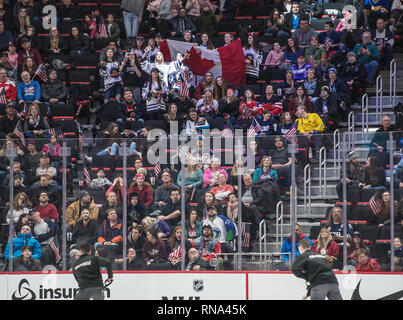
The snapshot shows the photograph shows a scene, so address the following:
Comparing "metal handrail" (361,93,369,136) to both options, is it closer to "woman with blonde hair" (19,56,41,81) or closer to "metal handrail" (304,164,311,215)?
"metal handrail" (304,164,311,215)

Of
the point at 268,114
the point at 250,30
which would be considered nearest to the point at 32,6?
the point at 250,30

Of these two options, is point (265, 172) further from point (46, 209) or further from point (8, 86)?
point (8, 86)

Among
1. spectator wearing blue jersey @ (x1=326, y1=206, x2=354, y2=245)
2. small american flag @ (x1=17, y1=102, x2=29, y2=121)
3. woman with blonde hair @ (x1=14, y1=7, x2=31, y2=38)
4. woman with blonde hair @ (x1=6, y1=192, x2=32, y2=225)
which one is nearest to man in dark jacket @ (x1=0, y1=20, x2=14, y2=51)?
woman with blonde hair @ (x1=14, y1=7, x2=31, y2=38)

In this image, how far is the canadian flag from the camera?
62.8 ft

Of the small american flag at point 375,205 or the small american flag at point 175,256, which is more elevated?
the small american flag at point 375,205

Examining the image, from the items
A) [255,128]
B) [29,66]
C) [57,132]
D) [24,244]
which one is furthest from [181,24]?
[24,244]

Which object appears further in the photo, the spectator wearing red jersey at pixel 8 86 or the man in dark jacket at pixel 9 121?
the spectator wearing red jersey at pixel 8 86

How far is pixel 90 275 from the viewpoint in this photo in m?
13.7

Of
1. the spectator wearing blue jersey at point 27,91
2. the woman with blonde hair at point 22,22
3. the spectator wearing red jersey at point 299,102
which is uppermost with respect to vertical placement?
the woman with blonde hair at point 22,22

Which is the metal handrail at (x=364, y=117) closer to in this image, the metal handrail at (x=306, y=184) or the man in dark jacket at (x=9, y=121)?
the metal handrail at (x=306, y=184)

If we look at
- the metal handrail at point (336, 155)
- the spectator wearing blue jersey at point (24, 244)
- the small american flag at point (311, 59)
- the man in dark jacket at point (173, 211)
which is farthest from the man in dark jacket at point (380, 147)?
the spectator wearing blue jersey at point (24, 244)

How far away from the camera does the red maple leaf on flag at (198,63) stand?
63.3 ft

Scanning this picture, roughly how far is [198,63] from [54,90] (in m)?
2.58
